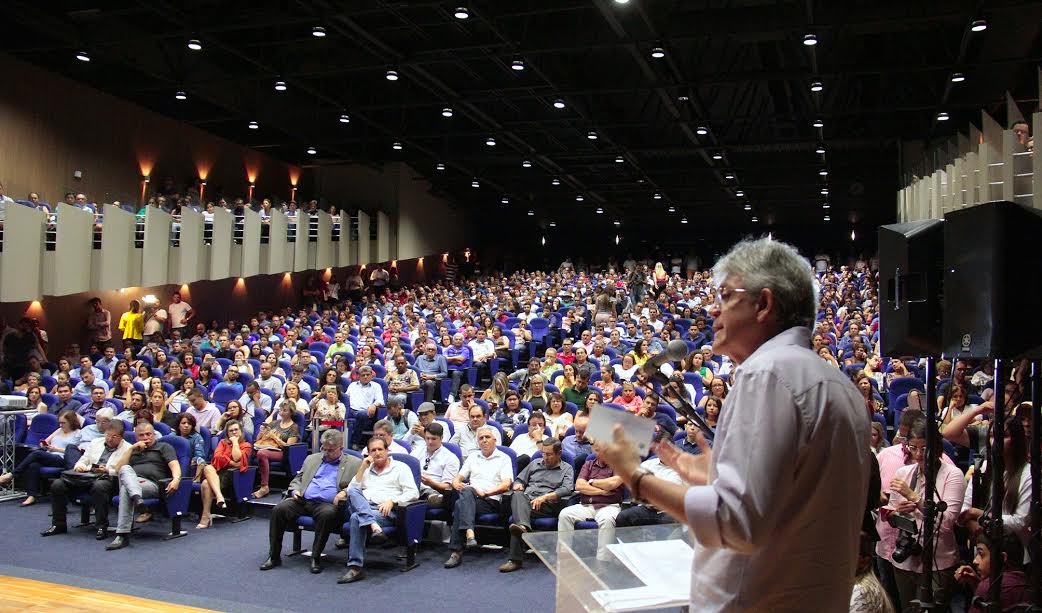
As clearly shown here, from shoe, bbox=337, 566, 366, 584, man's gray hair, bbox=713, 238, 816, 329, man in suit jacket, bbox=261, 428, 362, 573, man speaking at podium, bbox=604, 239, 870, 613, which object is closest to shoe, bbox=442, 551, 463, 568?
shoe, bbox=337, 566, 366, 584

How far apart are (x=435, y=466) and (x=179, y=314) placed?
33.9 feet

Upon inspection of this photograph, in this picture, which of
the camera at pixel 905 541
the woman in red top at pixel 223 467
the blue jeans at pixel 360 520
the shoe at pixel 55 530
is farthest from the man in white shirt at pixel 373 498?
the camera at pixel 905 541

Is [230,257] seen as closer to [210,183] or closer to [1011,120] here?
[210,183]

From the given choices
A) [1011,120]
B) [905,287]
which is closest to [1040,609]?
[905,287]

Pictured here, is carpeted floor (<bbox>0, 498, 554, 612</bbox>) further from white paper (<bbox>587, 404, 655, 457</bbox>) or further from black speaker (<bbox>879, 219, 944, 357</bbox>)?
white paper (<bbox>587, 404, 655, 457</bbox>)

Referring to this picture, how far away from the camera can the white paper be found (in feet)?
4.74

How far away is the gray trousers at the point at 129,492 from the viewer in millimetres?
6484

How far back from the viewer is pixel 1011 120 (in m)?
9.10

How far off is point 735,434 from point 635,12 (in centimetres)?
1047

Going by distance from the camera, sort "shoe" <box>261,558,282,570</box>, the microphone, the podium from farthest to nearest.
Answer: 1. "shoe" <box>261,558,282,570</box>
2. the microphone
3. the podium

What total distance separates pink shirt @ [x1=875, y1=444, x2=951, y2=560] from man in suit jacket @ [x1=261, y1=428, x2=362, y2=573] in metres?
3.57

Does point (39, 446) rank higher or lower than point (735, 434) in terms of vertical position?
lower

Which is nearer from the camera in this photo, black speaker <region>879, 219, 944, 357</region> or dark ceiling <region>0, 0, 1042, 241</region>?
black speaker <region>879, 219, 944, 357</region>

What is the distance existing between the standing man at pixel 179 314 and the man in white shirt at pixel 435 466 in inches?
387
